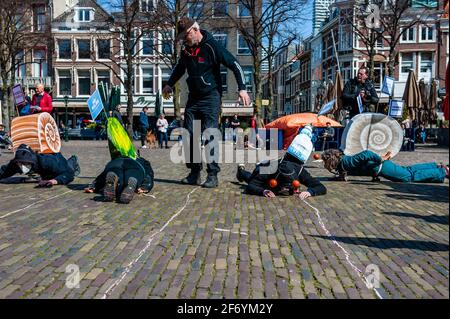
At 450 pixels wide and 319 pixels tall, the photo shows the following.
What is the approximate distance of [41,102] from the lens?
417 inches

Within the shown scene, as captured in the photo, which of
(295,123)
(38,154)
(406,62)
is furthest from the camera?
(406,62)

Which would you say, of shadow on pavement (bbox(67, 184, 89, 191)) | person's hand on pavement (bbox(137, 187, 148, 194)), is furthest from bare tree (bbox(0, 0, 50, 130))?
person's hand on pavement (bbox(137, 187, 148, 194))

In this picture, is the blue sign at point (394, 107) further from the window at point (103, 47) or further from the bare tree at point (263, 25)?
the window at point (103, 47)

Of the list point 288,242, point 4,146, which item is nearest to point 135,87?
point 4,146

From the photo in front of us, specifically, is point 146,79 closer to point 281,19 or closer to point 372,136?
point 281,19

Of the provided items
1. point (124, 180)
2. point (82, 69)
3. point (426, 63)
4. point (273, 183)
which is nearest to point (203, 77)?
point (273, 183)

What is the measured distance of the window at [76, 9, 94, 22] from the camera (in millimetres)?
54469

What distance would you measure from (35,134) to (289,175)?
4.24 meters

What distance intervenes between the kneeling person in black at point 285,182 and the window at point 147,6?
2502 centimetres

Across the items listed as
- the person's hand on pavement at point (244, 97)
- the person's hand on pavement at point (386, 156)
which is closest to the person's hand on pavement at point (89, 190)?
the person's hand on pavement at point (244, 97)

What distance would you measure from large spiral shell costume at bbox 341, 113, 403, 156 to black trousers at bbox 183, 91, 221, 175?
2732mm

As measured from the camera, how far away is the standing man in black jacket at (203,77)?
7.59 m
